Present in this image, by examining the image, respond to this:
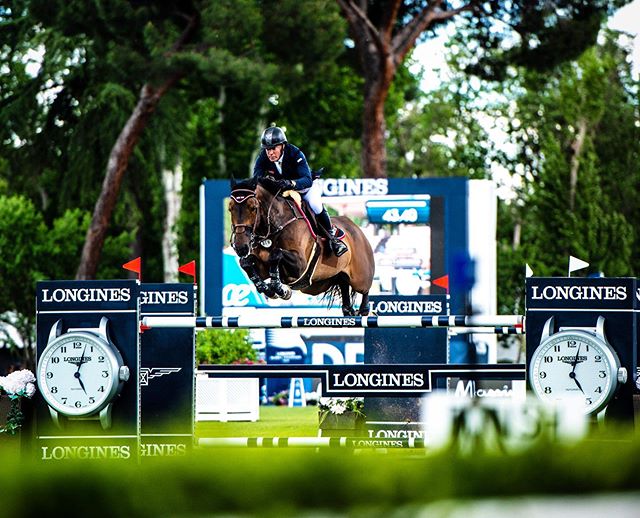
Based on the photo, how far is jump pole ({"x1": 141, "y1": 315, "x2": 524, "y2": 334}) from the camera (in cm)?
727

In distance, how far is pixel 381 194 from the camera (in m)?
20.8

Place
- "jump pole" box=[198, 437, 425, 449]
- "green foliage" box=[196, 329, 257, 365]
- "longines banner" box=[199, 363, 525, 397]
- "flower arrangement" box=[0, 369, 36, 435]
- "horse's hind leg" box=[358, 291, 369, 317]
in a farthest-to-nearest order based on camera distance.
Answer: "green foliage" box=[196, 329, 257, 365] < "horse's hind leg" box=[358, 291, 369, 317] < "longines banner" box=[199, 363, 525, 397] < "jump pole" box=[198, 437, 425, 449] < "flower arrangement" box=[0, 369, 36, 435]

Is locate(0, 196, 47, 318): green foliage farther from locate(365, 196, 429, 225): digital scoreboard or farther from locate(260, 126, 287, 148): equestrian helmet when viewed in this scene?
locate(260, 126, 287, 148): equestrian helmet

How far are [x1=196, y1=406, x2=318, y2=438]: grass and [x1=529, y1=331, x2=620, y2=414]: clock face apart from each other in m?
4.16

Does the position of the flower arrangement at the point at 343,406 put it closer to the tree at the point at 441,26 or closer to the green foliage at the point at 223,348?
the green foliage at the point at 223,348

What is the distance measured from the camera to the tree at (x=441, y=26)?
25.8m

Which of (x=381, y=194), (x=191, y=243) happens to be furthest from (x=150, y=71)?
(x=191, y=243)

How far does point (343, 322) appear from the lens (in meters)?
8.16

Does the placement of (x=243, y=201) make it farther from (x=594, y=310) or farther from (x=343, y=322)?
(x=594, y=310)

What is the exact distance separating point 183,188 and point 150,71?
1294 cm

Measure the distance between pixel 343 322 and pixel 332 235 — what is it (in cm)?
104

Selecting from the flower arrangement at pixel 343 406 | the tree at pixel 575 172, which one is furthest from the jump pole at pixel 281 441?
the tree at pixel 575 172

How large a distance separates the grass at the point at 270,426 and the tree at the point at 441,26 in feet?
34.6

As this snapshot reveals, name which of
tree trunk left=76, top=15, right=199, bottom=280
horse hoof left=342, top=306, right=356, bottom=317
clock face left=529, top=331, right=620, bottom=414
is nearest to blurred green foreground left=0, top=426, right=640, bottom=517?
clock face left=529, top=331, right=620, bottom=414
